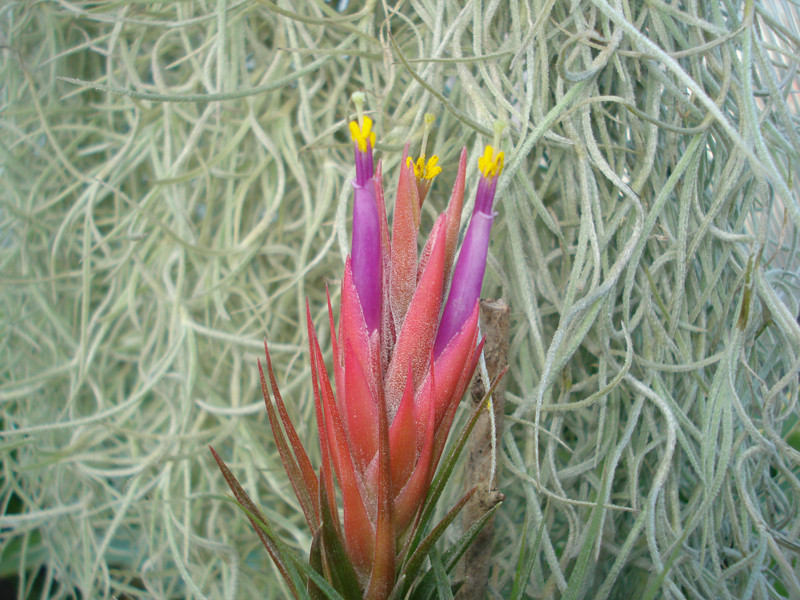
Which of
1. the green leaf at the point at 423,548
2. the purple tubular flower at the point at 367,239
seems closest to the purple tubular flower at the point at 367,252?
the purple tubular flower at the point at 367,239

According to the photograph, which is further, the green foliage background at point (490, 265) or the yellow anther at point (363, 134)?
the green foliage background at point (490, 265)

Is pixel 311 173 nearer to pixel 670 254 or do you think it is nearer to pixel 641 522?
pixel 670 254

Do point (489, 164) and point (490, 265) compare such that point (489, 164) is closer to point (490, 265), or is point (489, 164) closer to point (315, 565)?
point (490, 265)

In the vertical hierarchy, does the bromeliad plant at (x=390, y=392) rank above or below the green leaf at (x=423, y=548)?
above

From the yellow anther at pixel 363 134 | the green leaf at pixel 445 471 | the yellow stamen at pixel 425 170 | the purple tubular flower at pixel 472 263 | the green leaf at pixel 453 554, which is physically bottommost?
the green leaf at pixel 453 554

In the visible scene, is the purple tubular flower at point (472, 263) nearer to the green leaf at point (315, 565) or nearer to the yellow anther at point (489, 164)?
the yellow anther at point (489, 164)
